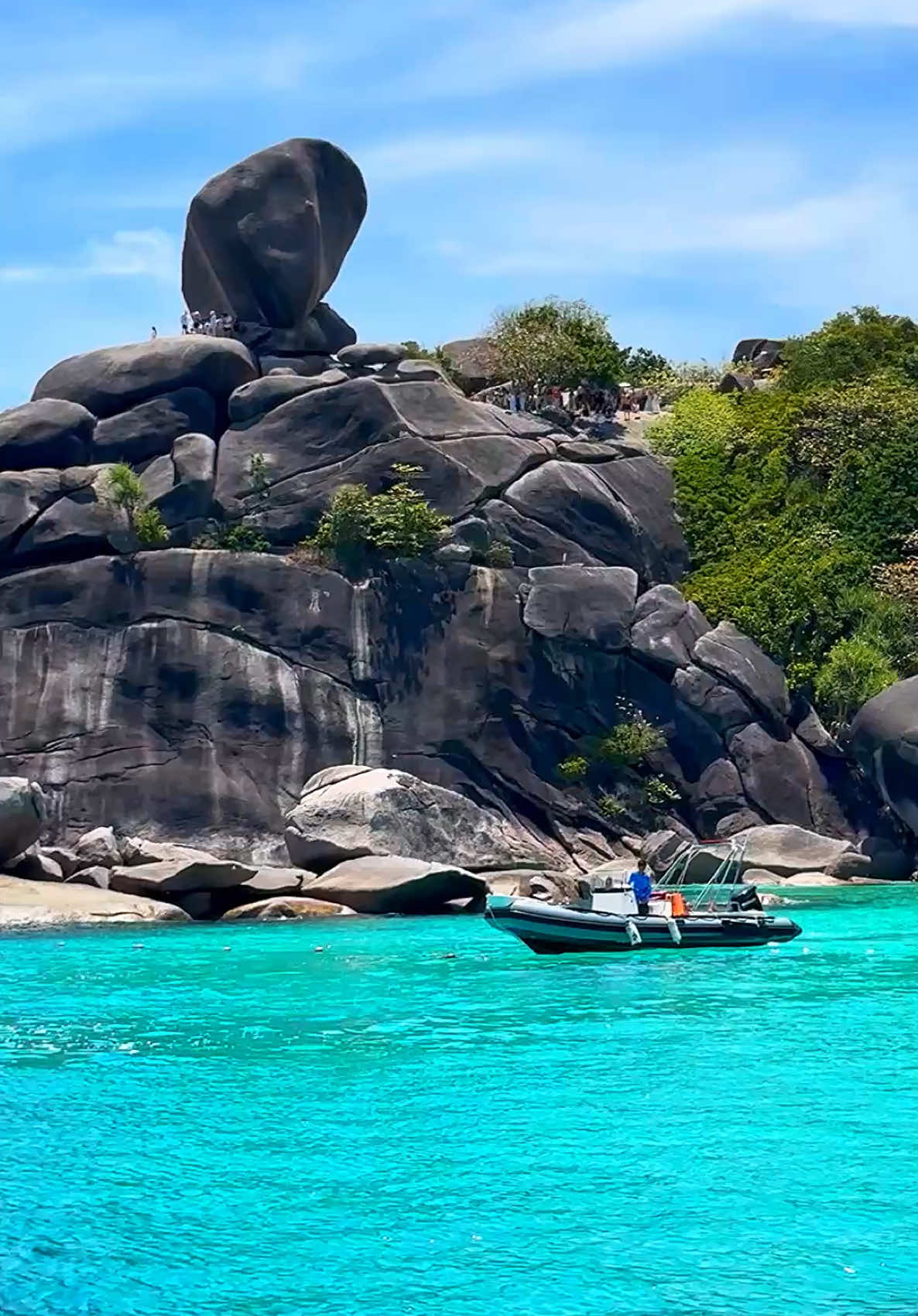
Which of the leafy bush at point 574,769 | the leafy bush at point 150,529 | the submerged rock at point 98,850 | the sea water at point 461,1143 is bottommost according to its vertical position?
the sea water at point 461,1143

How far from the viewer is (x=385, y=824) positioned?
37.5m

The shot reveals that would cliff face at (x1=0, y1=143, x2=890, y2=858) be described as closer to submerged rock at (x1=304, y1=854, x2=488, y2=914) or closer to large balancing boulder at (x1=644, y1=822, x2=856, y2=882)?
large balancing boulder at (x1=644, y1=822, x2=856, y2=882)

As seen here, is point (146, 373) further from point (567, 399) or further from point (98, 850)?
point (567, 399)

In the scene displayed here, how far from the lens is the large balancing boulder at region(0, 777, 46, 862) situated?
3556cm

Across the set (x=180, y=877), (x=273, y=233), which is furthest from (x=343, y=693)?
(x=273, y=233)

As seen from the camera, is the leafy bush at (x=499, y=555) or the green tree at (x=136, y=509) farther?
the leafy bush at (x=499, y=555)

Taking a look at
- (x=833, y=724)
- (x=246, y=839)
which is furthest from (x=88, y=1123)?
(x=833, y=724)

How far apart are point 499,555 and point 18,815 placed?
15734mm

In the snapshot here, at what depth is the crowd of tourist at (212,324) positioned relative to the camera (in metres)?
50.6

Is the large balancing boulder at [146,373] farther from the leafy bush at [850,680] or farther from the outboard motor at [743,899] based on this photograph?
the outboard motor at [743,899]

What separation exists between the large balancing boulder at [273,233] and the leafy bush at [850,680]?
18.9 metres

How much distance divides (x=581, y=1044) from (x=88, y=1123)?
6.00 metres

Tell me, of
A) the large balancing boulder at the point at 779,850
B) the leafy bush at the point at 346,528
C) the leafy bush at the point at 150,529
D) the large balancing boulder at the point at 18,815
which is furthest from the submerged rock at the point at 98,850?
the large balancing boulder at the point at 779,850

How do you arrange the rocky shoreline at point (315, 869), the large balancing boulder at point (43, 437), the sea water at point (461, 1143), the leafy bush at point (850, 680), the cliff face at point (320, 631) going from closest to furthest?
the sea water at point (461, 1143) < the rocky shoreline at point (315, 869) < the cliff face at point (320, 631) < the leafy bush at point (850, 680) < the large balancing boulder at point (43, 437)
